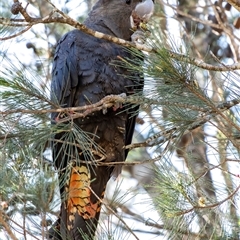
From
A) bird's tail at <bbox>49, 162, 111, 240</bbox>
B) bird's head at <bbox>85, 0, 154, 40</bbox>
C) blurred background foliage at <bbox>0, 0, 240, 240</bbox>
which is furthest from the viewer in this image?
bird's head at <bbox>85, 0, 154, 40</bbox>

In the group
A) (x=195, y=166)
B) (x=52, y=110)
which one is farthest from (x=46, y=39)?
(x=52, y=110)

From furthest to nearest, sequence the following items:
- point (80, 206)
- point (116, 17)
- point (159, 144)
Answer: point (116, 17) → point (80, 206) → point (159, 144)

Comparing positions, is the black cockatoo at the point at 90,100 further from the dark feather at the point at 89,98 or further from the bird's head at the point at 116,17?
the bird's head at the point at 116,17

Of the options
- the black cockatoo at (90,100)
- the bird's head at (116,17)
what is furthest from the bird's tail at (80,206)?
the bird's head at (116,17)

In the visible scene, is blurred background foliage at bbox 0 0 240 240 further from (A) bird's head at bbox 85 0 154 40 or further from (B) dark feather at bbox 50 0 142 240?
(A) bird's head at bbox 85 0 154 40

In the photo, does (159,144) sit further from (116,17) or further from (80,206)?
(116,17)

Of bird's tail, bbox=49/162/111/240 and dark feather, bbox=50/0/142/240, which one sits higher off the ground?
dark feather, bbox=50/0/142/240

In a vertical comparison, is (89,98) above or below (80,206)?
above

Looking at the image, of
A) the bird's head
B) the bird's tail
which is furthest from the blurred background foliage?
the bird's head

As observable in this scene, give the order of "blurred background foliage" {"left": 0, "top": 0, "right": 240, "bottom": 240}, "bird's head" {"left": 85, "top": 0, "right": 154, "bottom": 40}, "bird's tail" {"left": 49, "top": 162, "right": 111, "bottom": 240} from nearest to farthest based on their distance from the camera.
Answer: "blurred background foliage" {"left": 0, "top": 0, "right": 240, "bottom": 240}, "bird's tail" {"left": 49, "top": 162, "right": 111, "bottom": 240}, "bird's head" {"left": 85, "top": 0, "right": 154, "bottom": 40}

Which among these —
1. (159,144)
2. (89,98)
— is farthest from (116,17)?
(159,144)

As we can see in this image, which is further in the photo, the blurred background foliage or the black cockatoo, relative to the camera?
the black cockatoo

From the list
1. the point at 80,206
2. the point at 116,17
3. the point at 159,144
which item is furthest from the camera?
the point at 116,17

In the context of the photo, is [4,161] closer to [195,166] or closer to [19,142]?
[19,142]
